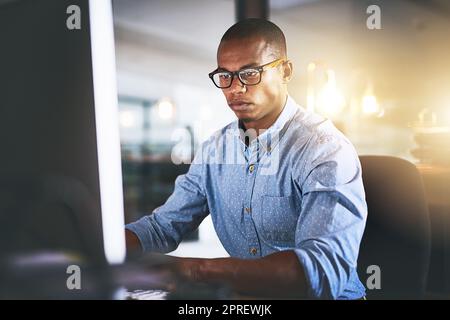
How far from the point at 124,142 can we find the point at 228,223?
357mm

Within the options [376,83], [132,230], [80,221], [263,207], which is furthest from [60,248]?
[376,83]

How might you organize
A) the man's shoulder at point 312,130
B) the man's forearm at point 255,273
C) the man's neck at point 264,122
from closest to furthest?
the man's forearm at point 255,273 → the man's shoulder at point 312,130 → the man's neck at point 264,122

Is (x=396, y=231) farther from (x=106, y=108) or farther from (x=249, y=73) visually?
(x=106, y=108)

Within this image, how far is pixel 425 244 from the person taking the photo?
4.17 ft

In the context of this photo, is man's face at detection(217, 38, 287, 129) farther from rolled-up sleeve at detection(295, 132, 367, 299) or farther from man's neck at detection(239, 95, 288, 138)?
rolled-up sleeve at detection(295, 132, 367, 299)

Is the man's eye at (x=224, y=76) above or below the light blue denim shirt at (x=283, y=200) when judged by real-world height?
above

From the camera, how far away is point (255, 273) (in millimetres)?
1081

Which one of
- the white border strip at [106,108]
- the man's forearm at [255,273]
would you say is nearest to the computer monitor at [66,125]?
the white border strip at [106,108]

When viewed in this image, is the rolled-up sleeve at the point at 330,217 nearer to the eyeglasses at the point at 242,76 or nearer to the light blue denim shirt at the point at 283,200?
the light blue denim shirt at the point at 283,200

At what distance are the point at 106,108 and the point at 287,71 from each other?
0.78 m

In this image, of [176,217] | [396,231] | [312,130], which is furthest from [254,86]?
[396,231]

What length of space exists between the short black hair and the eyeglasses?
4cm

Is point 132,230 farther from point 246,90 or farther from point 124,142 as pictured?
point 246,90

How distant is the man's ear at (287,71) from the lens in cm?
131
